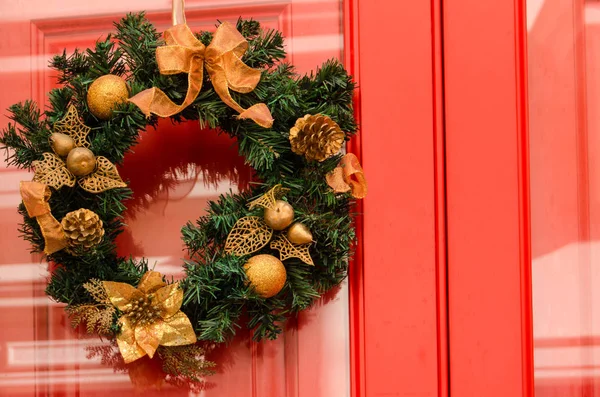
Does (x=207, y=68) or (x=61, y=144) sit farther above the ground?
(x=207, y=68)

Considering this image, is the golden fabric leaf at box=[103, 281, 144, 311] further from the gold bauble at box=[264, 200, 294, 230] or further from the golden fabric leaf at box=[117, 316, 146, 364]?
the gold bauble at box=[264, 200, 294, 230]

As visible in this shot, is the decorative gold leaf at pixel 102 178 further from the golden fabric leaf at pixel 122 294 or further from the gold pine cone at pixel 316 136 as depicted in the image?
the gold pine cone at pixel 316 136

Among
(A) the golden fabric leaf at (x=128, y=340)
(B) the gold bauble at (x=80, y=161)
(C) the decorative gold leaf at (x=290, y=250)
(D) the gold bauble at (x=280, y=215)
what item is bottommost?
(A) the golden fabric leaf at (x=128, y=340)

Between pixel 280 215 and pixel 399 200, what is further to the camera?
pixel 399 200

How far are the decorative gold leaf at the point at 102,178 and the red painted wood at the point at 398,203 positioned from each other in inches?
14.3

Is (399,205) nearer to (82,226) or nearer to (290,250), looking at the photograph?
(290,250)

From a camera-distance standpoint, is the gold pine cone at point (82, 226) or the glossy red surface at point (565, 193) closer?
the gold pine cone at point (82, 226)

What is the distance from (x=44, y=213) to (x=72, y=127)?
0.13 meters

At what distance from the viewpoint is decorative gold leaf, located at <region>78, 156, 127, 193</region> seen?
2.76ft

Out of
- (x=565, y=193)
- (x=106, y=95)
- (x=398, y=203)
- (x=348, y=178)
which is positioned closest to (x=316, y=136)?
(x=348, y=178)

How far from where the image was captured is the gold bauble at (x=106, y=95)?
0.84 m

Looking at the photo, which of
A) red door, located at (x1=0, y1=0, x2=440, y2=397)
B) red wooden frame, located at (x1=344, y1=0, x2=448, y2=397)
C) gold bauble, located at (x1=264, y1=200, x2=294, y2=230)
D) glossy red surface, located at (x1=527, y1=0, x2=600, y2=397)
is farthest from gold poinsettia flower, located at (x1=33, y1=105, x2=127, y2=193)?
glossy red surface, located at (x1=527, y1=0, x2=600, y2=397)

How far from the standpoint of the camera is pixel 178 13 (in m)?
0.89

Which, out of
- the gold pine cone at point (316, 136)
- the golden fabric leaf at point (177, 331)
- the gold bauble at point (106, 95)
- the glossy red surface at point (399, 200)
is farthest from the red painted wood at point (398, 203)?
the gold bauble at point (106, 95)
